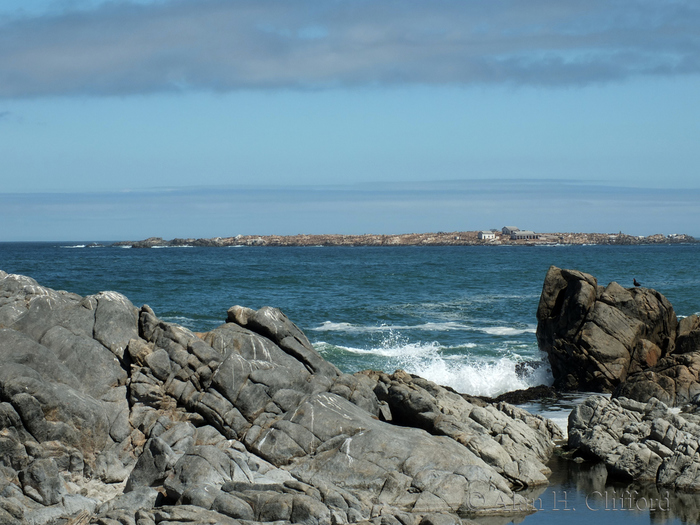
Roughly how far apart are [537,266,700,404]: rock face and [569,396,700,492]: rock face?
16.7 ft

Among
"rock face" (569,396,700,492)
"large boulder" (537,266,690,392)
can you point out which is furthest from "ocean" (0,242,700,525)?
"large boulder" (537,266,690,392)

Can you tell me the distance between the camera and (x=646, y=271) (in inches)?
3054

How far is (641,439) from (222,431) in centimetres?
844

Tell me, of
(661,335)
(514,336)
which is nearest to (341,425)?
(661,335)

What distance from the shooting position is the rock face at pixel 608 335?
22188mm

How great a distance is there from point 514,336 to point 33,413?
2421 centimetres

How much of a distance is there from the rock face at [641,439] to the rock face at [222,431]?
962 millimetres

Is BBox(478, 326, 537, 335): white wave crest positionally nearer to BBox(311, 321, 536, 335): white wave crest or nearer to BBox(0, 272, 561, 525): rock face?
BBox(311, 321, 536, 335): white wave crest

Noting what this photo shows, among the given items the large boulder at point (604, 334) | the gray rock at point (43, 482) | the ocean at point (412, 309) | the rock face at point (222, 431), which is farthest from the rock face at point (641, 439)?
the gray rock at point (43, 482)

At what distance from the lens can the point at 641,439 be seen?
15.1 meters

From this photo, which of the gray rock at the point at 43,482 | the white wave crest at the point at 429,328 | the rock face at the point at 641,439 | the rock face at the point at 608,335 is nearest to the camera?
the gray rock at the point at 43,482

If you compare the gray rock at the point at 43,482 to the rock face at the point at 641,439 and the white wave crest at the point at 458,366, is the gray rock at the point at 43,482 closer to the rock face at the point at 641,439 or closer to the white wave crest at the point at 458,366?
the rock face at the point at 641,439

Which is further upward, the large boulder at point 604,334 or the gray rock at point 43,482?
the large boulder at point 604,334

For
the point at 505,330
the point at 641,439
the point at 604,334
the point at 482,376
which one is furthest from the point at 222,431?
the point at 505,330
